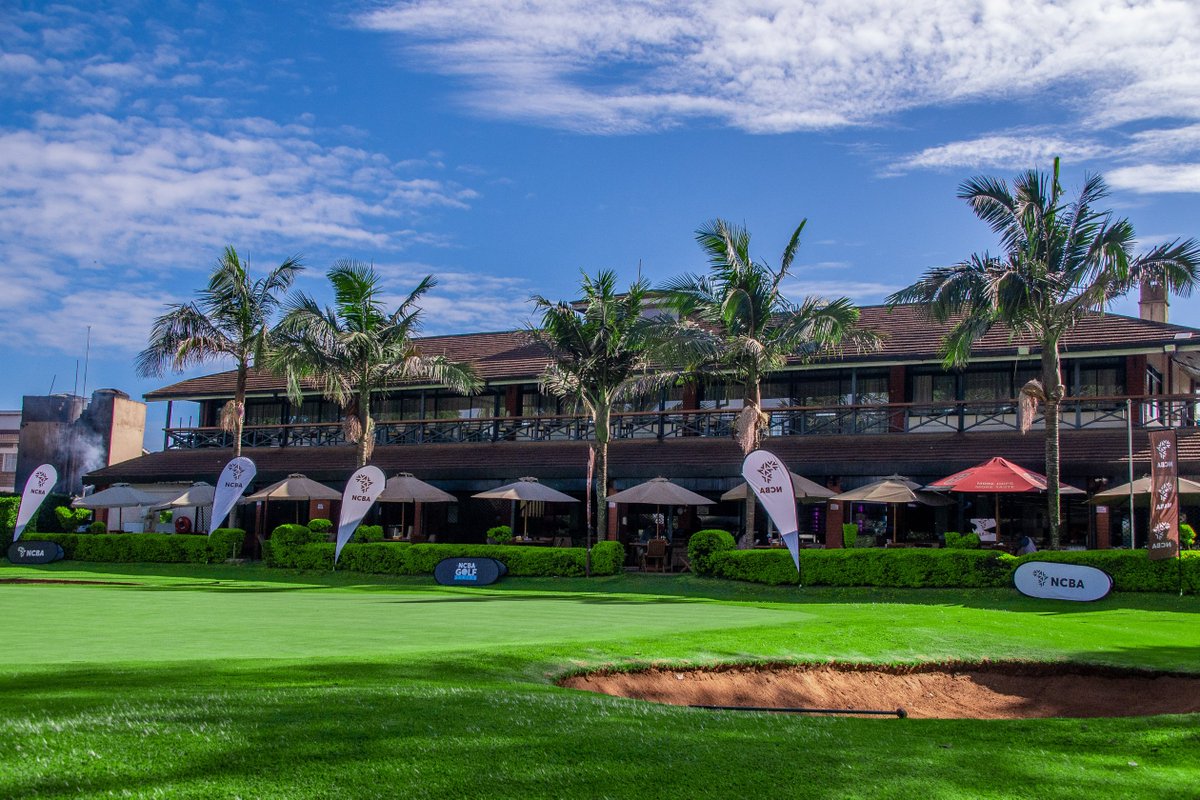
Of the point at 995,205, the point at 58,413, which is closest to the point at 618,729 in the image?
the point at 995,205

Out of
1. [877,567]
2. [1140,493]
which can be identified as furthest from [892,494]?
[1140,493]

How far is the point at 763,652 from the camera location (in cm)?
1223

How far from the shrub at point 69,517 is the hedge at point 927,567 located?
23557mm

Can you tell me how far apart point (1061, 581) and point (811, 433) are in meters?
10.7

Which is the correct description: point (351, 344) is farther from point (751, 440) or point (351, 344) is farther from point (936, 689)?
point (936, 689)

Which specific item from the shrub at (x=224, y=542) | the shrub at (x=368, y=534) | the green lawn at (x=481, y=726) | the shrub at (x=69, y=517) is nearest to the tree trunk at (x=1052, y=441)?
the green lawn at (x=481, y=726)

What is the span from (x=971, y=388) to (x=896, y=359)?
89.0 inches

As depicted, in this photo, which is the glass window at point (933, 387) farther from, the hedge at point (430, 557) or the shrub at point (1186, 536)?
the hedge at point (430, 557)

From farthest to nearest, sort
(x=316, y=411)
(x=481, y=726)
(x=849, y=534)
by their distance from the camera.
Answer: (x=316, y=411)
(x=849, y=534)
(x=481, y=726)

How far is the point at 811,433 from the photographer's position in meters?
31.7

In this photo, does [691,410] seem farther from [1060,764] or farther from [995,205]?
[1060,764]

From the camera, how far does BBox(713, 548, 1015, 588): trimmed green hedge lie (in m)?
23.2

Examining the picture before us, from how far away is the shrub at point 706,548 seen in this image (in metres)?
26.4

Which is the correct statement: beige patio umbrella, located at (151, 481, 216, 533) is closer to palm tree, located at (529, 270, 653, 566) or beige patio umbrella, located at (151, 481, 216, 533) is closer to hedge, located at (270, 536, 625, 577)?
hedge, located at (270, 536, 625, 577)
